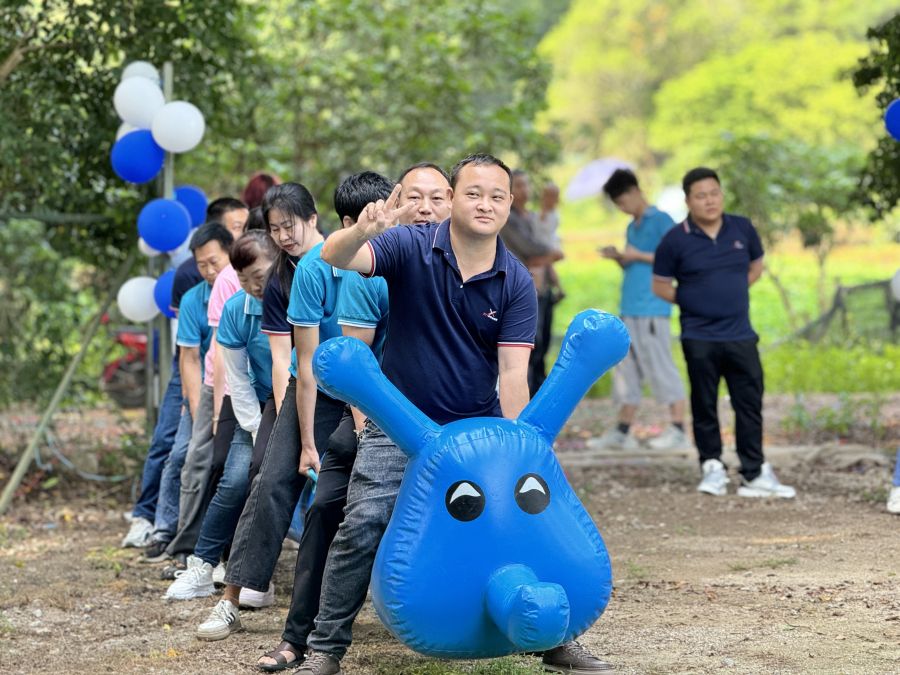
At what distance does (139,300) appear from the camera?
803 centimetres

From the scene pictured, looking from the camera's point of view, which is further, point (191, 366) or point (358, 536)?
point (191, 366)

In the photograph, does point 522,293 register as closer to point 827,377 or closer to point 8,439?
point 8,439

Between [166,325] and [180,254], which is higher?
[180,254]

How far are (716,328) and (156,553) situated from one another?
342cm

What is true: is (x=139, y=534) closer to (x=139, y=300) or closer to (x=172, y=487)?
(x=172, y=487)

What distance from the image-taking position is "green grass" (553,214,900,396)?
1279cm

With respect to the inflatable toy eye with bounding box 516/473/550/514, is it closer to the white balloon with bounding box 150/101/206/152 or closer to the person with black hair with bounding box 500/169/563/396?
the white balloon with bounding box 150/101/206/152

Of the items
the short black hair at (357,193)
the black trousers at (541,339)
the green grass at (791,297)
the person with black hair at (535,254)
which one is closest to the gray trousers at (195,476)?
the short black hair at (357,193)

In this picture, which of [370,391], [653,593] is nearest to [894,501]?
[653,593]

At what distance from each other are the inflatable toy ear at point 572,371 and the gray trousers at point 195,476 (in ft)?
8.60

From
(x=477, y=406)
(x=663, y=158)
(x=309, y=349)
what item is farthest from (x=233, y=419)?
(x=663, y=158)

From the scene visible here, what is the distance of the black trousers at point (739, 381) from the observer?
7.88 meters

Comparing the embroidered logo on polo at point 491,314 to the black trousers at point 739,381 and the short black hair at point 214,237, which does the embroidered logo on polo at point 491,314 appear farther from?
the black trousers at point 739,381

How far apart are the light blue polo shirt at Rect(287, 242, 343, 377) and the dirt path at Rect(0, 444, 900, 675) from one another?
4.02ft
